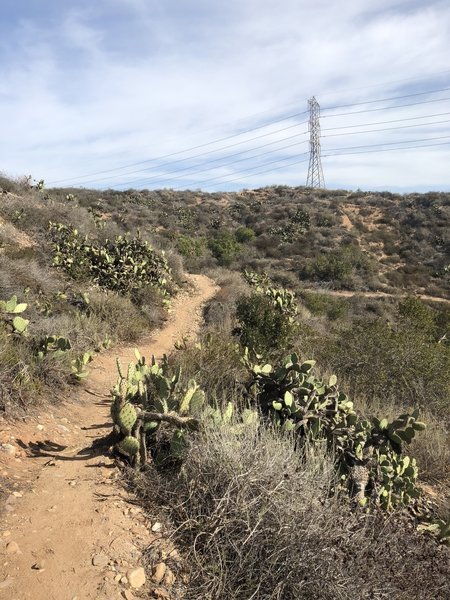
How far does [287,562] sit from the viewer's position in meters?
2.65

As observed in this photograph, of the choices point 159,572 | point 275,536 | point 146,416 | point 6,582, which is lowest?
point 159,572

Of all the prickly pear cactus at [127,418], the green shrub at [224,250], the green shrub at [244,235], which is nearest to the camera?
the prickly pear cactus at [127,418]

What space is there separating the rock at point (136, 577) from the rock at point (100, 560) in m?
0.16

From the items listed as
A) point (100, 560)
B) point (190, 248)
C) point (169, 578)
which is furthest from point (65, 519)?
point (190, 248)

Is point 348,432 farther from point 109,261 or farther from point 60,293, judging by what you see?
point 109,261

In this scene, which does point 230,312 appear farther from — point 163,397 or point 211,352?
point 163,397

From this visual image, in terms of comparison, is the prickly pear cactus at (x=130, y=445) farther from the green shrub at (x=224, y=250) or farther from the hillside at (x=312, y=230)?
the green shrub at (x=224, y=250)

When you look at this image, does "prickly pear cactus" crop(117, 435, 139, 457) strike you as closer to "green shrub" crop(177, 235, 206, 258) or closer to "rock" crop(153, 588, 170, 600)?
"rock" crop(153, 588, 170, 600)

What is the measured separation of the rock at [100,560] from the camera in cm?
268

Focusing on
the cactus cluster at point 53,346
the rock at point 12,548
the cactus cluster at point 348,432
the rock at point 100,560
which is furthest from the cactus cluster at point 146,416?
the cactus cluster at point 53,346

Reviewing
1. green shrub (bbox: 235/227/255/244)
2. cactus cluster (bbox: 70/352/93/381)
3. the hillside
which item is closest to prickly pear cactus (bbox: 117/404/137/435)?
cactus cluster (bbox: 70/352/93/381)

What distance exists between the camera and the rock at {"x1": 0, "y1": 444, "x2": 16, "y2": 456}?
12.9 feet

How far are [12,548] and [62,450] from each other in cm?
156

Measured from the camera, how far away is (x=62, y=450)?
4.28m
